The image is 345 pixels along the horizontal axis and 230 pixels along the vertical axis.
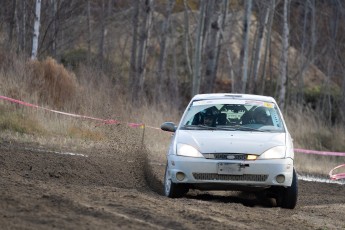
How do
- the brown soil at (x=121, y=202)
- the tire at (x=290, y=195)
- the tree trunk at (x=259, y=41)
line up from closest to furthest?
1. the brown soil at (x=121, y=202)
2. the tire at (x=290, y=195)
3. the tree trunk at (x=259, y=41)

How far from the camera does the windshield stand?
1277 cm

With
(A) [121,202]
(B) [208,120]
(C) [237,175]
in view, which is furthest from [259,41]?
(A) [121,202]

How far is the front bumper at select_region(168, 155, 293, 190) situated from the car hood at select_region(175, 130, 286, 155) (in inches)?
6.2

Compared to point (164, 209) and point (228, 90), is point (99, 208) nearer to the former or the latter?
point (164, 209)

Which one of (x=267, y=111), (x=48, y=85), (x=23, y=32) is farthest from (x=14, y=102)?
(x=267, y=111)

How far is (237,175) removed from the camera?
38.4 ft

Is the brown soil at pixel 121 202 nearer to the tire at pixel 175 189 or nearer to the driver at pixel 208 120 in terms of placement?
the tire at pixel 175 189

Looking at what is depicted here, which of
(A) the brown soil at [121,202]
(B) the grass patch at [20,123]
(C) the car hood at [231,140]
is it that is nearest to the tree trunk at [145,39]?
(B) the grass patch at [20,123]

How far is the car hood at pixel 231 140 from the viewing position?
1177 centimetres

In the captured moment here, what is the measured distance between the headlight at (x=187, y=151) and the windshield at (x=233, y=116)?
756 mm

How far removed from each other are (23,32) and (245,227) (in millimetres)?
19031

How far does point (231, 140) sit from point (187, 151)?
0.57 meters

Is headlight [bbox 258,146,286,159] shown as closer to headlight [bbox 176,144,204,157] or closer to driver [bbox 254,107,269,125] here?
headlight [bbox 176,144,204,157]

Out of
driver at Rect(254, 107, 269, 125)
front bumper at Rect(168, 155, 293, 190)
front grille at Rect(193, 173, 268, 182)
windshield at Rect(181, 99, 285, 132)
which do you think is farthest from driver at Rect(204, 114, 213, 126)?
front grille at Rect(193, 173, 268, 182)
